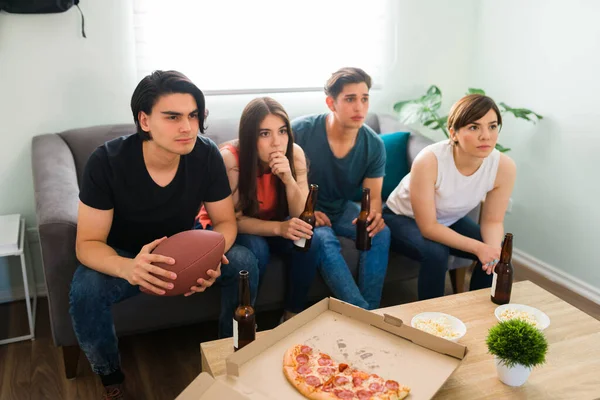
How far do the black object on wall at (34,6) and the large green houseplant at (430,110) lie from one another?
180 centimetres

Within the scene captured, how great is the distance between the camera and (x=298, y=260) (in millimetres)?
2332

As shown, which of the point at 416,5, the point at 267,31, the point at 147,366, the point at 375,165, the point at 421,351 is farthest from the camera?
the point at 416,5

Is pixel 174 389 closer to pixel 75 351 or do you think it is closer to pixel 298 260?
pixel 75 351

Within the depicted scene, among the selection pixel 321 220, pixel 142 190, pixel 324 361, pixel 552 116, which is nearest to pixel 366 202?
pixel 321 220

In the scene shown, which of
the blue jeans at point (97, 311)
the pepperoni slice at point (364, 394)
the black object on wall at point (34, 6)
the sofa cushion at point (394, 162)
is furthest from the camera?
the sofa cushion at point (394, 162)

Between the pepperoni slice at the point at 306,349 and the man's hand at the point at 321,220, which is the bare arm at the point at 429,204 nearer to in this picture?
the man's hand at the point at 321,220

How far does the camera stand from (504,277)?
196cm

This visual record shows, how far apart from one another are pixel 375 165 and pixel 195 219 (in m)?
0.83

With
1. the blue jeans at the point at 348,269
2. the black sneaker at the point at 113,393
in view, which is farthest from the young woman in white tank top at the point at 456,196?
the black sneaker at the point at 113,393

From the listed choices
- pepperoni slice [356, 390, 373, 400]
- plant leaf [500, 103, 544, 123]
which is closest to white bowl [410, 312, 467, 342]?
pepperoni slice [356, 390, 373, 400]

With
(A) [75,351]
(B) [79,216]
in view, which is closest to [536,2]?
(B) [79,216]

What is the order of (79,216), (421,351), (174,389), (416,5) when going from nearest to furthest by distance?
(421,351)
(79,216)
(174,389)
(416,5)

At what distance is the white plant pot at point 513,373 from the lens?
1498mm

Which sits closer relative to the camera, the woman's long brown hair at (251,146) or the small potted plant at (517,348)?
the small potted plant at (517,348)
